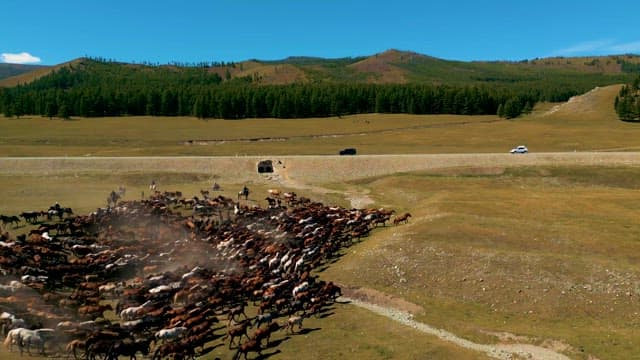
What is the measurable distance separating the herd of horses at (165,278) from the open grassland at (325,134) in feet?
140

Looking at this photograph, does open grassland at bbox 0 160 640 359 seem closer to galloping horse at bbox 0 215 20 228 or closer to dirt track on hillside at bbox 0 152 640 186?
galloping horse at bbox 0 215 20 228

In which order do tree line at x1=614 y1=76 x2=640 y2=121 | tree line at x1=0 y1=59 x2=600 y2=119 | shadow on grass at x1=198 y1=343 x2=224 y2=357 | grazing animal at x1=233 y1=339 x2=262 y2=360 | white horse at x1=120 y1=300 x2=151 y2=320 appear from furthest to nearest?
tree line at x1=0 y1=59 x2=600 y2=119 → tree line at x1=614 y1=76 x2=640 y2=121 → white horse at x1=120 y1=300 x2=151 y2=320 → shadow on grass at x1=198 y1=343 x2=224 y2=357 → grazing animal at x1=233 y1=339 x2=262 y2=360

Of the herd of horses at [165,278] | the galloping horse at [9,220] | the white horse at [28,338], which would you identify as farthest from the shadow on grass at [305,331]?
the galloping horse at [9,220]

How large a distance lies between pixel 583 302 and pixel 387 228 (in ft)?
49.2

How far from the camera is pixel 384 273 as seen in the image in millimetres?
27469

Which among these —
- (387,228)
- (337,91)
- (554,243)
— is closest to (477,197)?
(387,228)

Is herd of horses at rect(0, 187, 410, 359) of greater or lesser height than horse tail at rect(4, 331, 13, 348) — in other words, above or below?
above

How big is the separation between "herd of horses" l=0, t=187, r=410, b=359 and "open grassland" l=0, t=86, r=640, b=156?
1675 inches

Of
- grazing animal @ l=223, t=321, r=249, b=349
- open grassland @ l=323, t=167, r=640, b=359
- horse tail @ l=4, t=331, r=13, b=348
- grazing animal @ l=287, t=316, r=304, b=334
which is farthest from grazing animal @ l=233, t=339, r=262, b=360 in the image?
horse tail @ l=4, t=331, r=13, b=348

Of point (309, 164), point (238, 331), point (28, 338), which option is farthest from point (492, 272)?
point (309, 164)

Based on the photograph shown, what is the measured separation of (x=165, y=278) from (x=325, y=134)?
85513 millimetres

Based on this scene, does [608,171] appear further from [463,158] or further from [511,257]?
[511,257]

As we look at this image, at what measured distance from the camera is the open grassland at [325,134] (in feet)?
281

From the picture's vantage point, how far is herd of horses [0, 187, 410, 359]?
65.6ft
